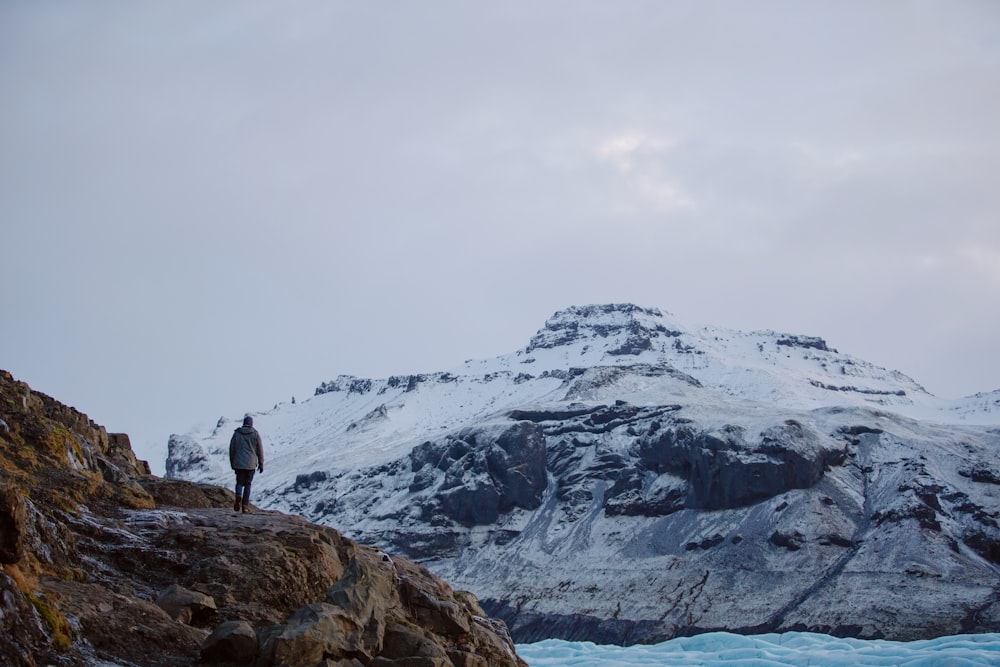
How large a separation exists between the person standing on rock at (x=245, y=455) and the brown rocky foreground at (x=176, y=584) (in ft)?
6.57

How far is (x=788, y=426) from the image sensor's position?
19888cm

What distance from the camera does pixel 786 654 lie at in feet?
253

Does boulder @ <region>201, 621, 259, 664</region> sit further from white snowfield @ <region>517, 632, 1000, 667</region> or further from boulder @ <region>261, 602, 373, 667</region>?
white snowfield @ <region>517, 632, 1000, 667</region>

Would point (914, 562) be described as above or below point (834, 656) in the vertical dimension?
above

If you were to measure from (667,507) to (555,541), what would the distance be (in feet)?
74.1

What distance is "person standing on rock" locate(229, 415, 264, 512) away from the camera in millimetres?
29438

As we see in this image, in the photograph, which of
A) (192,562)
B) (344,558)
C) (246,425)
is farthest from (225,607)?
(246,425)

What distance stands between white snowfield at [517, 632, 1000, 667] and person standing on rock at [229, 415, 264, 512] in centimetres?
4192

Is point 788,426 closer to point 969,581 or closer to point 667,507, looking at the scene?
point 667,507

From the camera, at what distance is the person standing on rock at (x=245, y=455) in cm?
2944

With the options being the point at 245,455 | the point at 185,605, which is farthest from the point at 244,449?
the point at 185,605

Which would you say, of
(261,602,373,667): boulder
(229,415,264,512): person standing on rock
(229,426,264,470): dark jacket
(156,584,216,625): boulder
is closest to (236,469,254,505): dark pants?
(229,415,264,512): person standing on rock

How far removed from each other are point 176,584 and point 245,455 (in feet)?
27.6

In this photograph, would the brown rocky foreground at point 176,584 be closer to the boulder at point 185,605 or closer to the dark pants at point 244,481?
the boulder at point 185,605
